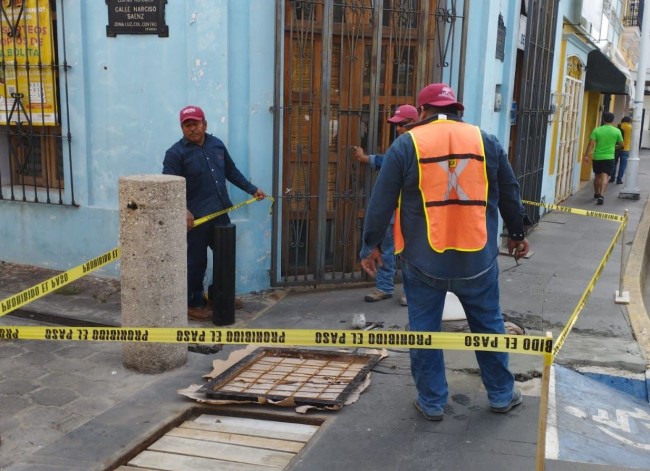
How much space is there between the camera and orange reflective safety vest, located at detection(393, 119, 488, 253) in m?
3.70

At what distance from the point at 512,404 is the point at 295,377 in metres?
1.42

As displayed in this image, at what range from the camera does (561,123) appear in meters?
12.6

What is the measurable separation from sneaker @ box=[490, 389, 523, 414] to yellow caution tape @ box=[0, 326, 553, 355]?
80 cm

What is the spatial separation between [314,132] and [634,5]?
63.0 feet

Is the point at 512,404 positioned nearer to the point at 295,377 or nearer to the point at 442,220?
the point at 442,220

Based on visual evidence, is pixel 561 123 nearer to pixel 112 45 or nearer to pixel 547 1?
pixel 547 1

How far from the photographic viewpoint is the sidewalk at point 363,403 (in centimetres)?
358

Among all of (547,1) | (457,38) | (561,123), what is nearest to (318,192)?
(457,38)

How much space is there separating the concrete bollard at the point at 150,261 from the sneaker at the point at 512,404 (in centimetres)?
222

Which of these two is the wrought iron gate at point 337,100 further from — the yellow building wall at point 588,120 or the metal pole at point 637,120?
the yellow building wall at point 588,120

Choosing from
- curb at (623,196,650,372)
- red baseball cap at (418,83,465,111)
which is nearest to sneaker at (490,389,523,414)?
curb at (623,196,650,372)

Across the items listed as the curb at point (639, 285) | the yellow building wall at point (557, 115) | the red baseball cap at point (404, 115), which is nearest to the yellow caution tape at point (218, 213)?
the red baseball cap at point (404, 115)

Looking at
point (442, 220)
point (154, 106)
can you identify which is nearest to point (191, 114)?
point (154, 106)

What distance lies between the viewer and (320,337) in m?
3.55
